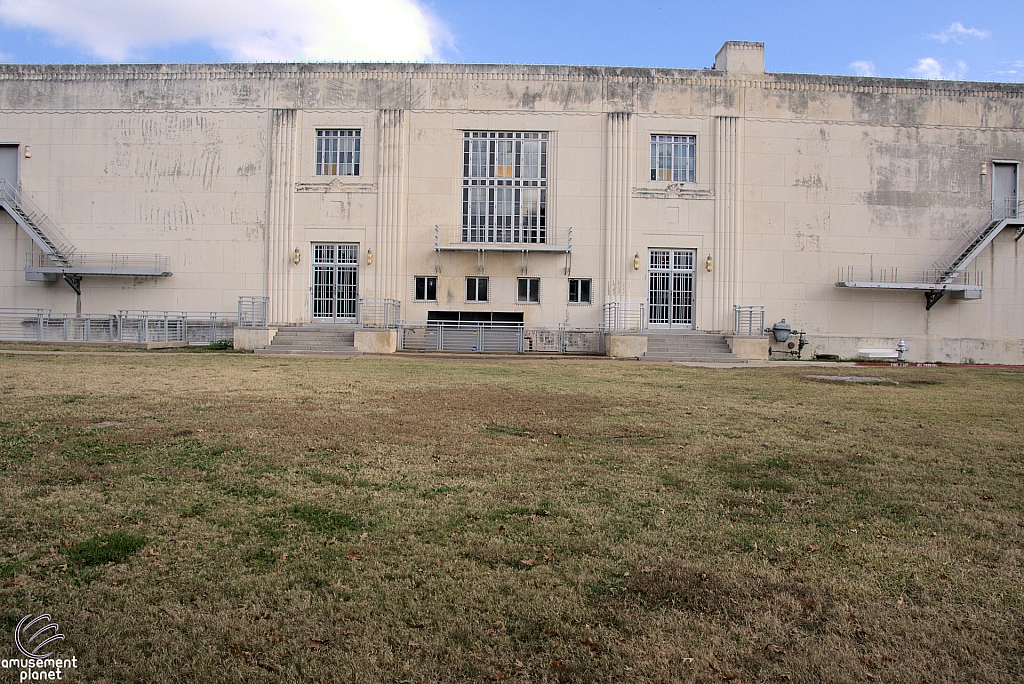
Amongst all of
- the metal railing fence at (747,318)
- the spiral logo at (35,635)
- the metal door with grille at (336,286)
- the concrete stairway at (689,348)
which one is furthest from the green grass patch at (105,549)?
the metal railing fence at (747,318)

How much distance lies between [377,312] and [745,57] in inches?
747

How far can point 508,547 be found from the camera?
4613 mm

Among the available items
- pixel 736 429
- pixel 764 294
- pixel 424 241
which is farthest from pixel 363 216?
pixel 736 429

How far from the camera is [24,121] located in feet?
96.7

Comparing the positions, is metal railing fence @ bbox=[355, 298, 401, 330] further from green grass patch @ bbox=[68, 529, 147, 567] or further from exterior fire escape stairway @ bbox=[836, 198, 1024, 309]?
green grass patch @ bbox=[68, 529, 147, 567]

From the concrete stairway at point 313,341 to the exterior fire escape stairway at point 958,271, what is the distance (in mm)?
20468

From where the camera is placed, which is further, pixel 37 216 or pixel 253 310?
pixel 37 216

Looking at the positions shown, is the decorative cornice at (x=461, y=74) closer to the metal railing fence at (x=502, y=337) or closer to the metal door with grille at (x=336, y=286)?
the metal door with grille at (x=336, y=286)

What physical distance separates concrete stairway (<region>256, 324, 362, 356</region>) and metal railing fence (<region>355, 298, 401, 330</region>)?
98 centimetres

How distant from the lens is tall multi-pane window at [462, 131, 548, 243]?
2902 cm

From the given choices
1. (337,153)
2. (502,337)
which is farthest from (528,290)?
(337,153)

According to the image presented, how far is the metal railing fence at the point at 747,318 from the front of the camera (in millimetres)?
28636

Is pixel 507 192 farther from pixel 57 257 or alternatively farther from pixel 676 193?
pixel 57 257

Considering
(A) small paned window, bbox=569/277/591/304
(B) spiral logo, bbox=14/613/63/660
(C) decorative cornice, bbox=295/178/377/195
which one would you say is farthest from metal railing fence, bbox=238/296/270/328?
(B) spiral logo, bbox=14/613/63/660
